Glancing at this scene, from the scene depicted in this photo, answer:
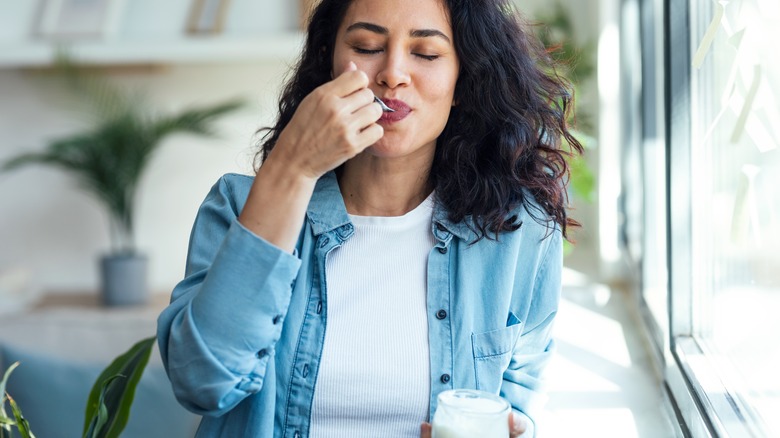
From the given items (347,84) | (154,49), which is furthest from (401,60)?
(154,49)

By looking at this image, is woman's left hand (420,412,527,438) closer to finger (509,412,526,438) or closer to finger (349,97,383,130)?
finger (509,412,526,438)

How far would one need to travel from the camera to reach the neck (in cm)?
128

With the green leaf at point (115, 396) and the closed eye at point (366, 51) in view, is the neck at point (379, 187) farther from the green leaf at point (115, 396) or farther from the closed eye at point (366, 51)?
the green leaf at point (115, 396)

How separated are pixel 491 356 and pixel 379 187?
290 mm

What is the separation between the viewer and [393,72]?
3.77 ft

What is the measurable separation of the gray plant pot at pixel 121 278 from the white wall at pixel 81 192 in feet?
0.98

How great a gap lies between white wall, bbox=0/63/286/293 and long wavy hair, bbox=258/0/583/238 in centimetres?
248

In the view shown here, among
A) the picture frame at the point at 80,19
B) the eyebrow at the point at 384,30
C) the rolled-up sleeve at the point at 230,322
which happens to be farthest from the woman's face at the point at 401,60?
the picture frame at the point at 80,19

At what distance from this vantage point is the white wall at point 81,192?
3.82 m

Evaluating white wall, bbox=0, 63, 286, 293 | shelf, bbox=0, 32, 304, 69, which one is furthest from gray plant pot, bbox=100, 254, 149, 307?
shelf, bbox=0, 32, 304, 69

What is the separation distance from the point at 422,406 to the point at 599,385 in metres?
0.71

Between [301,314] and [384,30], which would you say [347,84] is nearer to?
[384,30]

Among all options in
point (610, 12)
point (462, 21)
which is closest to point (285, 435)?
point (462, 21)

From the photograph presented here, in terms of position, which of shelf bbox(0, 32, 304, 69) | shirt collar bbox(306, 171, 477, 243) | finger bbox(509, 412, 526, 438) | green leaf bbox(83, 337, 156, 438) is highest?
shelf bbox(0, 32, 304, 69)
